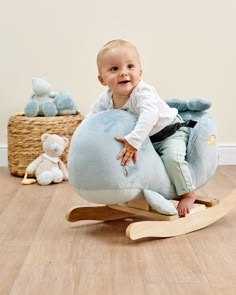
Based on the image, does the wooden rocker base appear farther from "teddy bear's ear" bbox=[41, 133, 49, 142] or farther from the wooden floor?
"teddy bear's ear" bbox=[41, 133, 49, 142]

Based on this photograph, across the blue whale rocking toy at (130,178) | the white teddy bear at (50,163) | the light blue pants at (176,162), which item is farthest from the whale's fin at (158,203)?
the white teddy bear at (50,163)

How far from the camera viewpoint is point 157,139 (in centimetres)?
169

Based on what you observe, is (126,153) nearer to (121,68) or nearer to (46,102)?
(121,68)

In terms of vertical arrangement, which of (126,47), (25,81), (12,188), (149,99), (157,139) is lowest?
(12,188)

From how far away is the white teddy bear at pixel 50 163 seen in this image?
2.38 meters

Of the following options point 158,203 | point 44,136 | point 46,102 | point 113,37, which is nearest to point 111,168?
point 158,203

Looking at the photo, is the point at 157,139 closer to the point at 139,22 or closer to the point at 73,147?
the point at 73,147

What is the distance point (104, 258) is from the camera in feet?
4.49

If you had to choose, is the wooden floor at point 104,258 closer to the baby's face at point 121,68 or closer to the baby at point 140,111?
the baby at point 140,111

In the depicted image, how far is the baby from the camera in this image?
5.03 ft

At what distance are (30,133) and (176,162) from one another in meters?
1.02

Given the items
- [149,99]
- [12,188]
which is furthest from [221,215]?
[12,188]

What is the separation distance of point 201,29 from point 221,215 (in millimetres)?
1319

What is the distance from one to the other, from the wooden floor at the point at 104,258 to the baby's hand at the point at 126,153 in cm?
23
